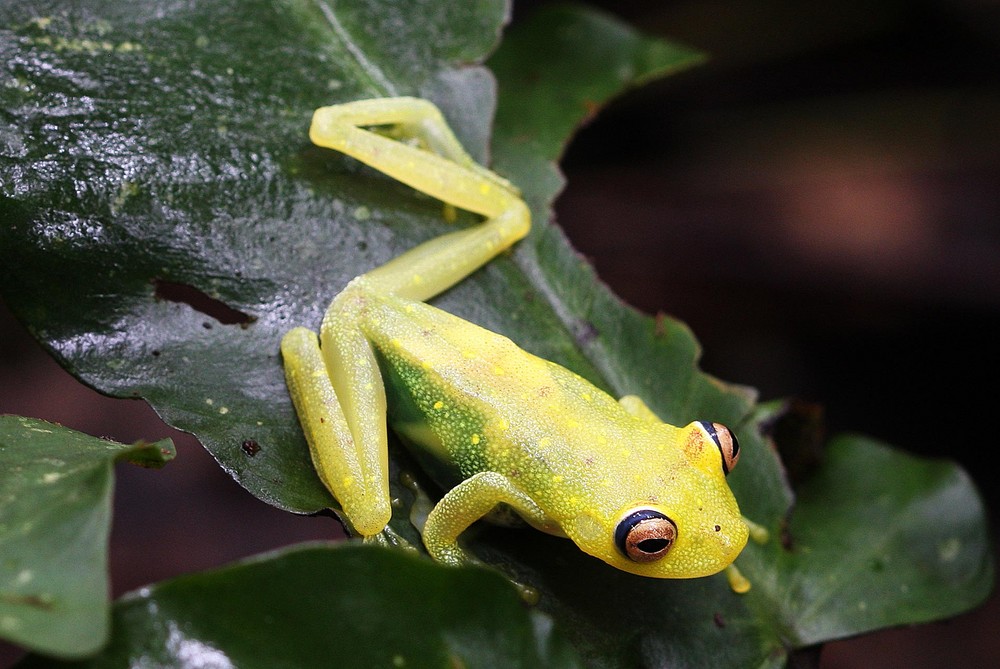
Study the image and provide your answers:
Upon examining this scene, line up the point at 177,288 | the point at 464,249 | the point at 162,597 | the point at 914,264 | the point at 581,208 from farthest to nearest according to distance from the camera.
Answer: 1. the point at 581,208
2. the point at 914,264
3. the point at 464,249
4. the point at 177,288
5. the point at 162,597

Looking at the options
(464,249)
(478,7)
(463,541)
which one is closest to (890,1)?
(478,7)

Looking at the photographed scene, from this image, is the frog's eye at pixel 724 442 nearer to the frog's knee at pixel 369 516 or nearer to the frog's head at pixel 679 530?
the frog's head at pixel 679 530

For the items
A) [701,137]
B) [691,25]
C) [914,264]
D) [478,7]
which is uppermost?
[478,7]

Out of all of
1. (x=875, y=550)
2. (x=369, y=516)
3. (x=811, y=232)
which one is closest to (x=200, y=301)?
(x=369, y=516)

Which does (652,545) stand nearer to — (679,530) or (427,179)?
(679,530)

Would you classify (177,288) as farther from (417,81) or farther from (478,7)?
(478,7)

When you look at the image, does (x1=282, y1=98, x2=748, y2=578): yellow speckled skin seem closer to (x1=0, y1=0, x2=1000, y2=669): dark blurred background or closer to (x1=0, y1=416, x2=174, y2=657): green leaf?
(x1=0, y1=416, x2=174, y2=657): green leaf

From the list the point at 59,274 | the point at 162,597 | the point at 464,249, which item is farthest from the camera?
the point at 464,249
